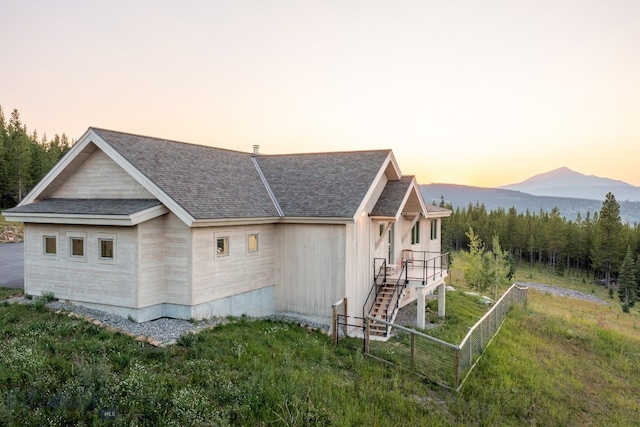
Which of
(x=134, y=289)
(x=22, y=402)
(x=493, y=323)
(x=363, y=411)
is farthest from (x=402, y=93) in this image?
(x=22, y=402)

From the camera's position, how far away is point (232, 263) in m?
14.8

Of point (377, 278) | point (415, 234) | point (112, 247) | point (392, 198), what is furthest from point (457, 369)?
point (415, 234)

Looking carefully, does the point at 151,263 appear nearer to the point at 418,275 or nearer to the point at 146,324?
the point at 146,324

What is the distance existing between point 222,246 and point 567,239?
2886 inches

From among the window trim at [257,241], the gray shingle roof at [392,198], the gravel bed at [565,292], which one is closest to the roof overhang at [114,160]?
the window trim at [257,241]

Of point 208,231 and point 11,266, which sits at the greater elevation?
point 208,231

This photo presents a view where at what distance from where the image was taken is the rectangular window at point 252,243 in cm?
1562

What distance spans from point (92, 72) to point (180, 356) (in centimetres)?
1968

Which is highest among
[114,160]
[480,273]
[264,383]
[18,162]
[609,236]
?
[18,162]

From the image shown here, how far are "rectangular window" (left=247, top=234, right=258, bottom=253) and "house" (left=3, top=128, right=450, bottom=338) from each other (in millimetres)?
52

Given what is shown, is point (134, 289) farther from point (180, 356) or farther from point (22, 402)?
point (22, 402)

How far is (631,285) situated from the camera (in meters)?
47.8

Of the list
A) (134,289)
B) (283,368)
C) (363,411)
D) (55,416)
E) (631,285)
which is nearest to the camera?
(55,416)

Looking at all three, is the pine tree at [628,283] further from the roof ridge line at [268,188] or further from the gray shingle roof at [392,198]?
the roof ridge line at [268,188]
